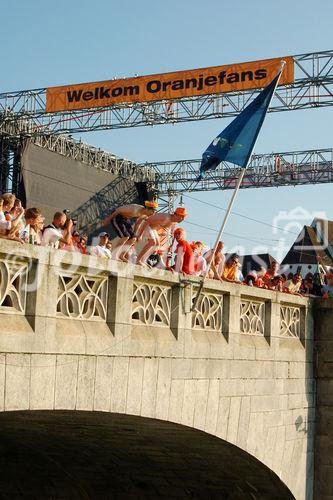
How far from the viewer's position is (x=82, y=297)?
952 cm

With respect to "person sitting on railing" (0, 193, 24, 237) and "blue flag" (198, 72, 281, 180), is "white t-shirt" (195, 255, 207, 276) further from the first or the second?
"person sitting on railing" (0, 193, 24, 237)

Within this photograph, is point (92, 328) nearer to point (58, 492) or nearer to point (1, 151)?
point (58, 492)

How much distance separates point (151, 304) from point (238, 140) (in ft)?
12.9

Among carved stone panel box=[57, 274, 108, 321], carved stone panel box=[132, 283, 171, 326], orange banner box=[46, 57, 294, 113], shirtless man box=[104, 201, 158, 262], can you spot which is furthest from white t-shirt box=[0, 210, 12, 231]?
orange banner box=[46, 57, 294, 113]

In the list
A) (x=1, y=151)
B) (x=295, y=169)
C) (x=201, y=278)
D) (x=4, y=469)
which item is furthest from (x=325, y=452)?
(x=295, y=169)

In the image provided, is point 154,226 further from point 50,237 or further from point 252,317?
point 252,317

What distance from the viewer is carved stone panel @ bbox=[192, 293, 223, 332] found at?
11.9 metres

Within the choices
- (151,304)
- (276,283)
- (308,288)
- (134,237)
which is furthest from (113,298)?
(308,288)

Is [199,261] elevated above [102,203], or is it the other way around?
[102,203]

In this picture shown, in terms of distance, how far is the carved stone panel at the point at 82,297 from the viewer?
914 cm

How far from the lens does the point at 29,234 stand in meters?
9.81

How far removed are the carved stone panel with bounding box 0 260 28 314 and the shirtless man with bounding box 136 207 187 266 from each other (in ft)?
9.79

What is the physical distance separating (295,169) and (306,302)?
2504 centimetres

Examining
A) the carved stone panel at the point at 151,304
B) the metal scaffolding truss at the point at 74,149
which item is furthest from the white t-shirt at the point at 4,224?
the metal scaffolding truss at the point at 74,149
